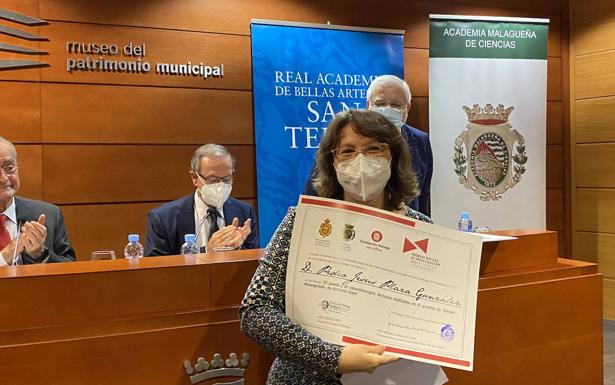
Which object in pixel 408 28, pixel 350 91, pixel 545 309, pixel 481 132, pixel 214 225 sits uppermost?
pixel 408 28

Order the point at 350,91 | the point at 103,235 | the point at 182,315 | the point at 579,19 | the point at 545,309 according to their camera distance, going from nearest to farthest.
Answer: the point at 182,315, the point at 545,309, the point at 103,235, the point at 350,91, the point at 579,19

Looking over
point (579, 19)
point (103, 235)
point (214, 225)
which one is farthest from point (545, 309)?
point (579, 19)

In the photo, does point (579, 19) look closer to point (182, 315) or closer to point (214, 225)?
point (214, 225)

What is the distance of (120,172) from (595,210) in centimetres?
419

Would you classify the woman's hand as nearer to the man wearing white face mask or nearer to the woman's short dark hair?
the woman's short dark hair

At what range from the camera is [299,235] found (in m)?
1.44

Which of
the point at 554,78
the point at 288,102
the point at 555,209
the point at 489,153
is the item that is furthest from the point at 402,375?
the point at 554,78

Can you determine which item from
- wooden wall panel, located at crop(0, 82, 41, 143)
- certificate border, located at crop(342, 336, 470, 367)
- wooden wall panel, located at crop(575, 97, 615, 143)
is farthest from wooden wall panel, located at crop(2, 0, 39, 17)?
wooden wall panel, located at crop(575, 97, 615, 143)

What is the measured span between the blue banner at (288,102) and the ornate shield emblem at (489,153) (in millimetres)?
1085

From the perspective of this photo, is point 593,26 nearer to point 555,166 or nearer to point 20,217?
point 555,166

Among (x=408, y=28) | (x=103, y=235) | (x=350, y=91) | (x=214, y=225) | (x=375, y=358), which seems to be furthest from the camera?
(x=408, y=28)

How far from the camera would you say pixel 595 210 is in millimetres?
5586

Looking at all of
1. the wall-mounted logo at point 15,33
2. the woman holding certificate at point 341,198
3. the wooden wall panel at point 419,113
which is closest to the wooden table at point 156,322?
the woman holding certificate at point 341,198

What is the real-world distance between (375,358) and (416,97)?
4.10 metres
